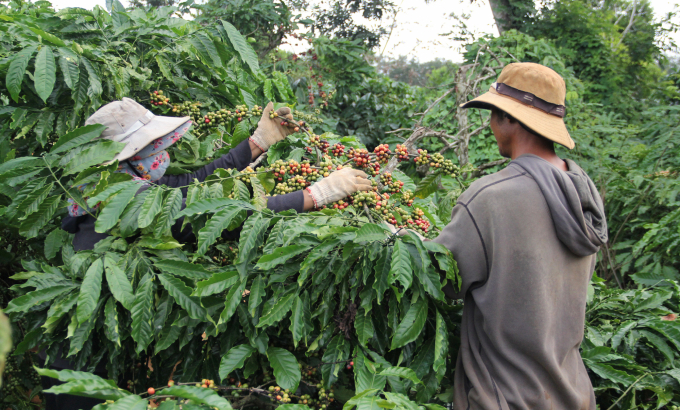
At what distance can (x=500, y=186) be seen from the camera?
4.91 ft

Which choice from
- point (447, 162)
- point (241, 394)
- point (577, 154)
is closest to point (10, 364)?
point (241, 394)

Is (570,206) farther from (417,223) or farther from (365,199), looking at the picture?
(365,199)

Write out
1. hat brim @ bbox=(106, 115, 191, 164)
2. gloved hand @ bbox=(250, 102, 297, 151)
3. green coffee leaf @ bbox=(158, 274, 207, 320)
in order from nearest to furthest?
green coffee leaf @ bbox=(158, 274, 207, 320), hat brim @ bbox=(106, 115, 191, 164), gloved hand @ bbox=(250, 102, 297, 151)

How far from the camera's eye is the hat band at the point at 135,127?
2100mm

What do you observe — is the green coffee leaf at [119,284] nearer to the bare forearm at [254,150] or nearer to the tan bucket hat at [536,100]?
the bare forearm at [254,150]

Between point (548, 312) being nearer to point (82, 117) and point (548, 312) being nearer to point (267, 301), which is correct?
point (267, 301)

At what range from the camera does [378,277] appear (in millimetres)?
1564

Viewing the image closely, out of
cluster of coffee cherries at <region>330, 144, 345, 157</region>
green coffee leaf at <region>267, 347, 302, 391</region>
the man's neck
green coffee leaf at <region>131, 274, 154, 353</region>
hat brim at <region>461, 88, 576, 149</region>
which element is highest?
hat brim at <region>461, 88, 576, 149</region>

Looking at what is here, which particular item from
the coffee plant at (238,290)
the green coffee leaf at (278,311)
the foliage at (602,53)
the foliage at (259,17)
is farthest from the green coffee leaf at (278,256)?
→ the foliage at (602,53)

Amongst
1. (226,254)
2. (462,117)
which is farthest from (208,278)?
(462,117)

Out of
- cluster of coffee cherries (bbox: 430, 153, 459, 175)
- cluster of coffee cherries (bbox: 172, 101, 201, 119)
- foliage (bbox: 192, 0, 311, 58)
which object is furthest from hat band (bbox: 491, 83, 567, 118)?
foliage (bbox: 192, 0, 311, 58)

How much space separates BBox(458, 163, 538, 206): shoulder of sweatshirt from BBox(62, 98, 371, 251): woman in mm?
569

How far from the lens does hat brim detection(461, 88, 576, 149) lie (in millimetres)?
1553

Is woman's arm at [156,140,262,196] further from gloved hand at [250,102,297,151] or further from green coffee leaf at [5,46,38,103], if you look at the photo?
green coffee leaf at [5,46,38,103]
